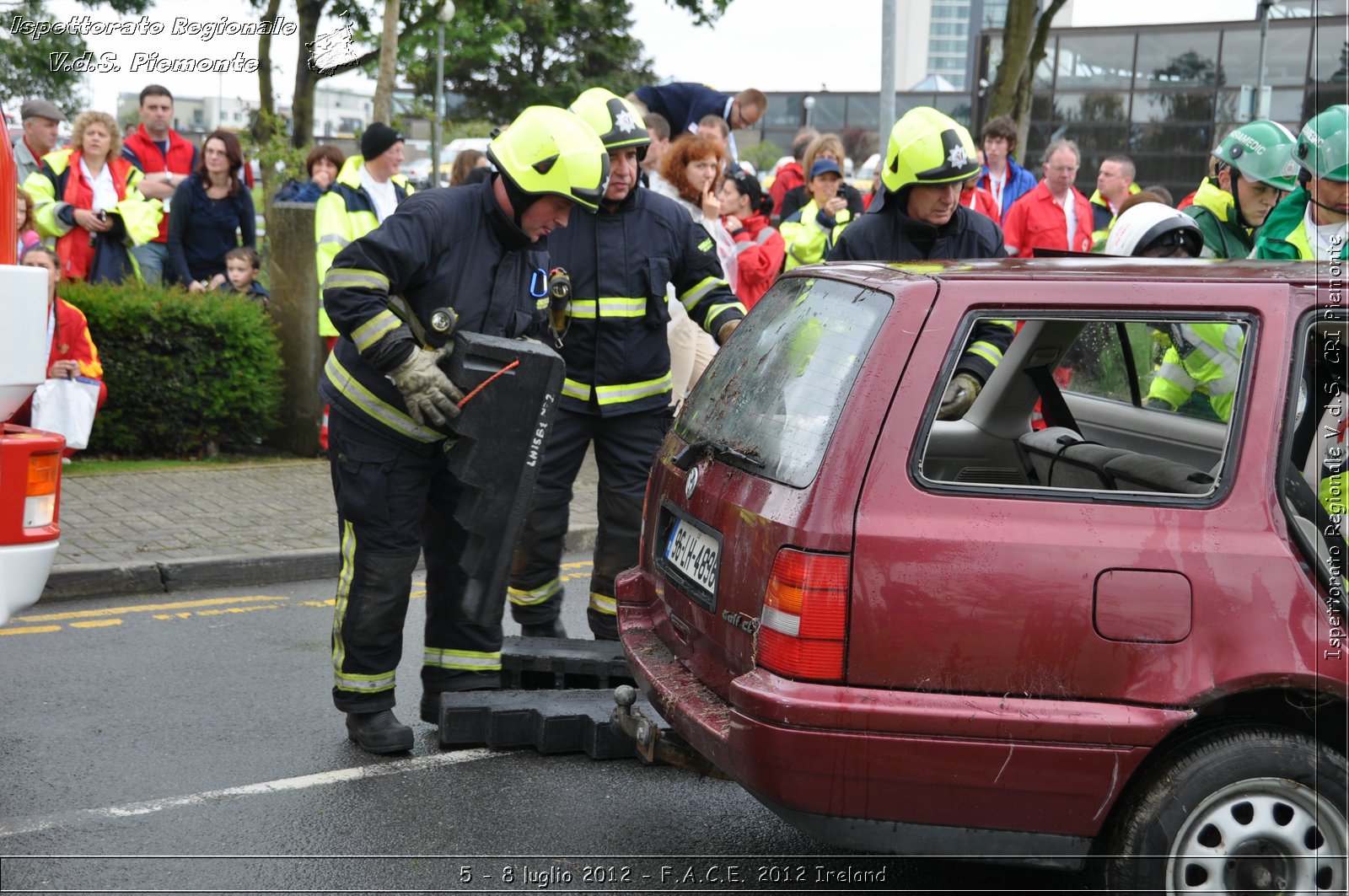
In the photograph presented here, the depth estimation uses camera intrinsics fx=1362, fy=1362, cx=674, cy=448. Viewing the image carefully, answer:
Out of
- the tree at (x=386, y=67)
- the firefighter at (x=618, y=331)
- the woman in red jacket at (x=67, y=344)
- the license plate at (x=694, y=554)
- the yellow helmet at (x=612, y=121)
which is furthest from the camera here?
the tree at (x=386, y=67)

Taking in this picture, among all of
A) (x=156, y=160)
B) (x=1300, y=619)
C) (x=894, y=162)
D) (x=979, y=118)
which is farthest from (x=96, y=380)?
(x=979, y=118)

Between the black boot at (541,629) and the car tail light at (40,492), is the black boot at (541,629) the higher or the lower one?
the lower one

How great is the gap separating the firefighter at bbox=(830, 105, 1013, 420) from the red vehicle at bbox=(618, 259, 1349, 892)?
5.80 ft

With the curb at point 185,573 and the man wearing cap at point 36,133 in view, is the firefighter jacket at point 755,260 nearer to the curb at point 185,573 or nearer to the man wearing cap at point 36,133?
the curb at point 185,573

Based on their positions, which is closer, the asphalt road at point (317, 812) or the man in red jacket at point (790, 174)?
the asphalt road at point (317, 812)

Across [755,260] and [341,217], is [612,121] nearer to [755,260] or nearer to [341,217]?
[755,260]

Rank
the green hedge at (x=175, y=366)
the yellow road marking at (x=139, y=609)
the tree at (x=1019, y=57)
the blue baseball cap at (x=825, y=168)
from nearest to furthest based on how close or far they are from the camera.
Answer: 1. the yellow road marking at (x=139, y=609)
2. the green hedge at (x=175, y=366)
3. the blue baseball cap at (x=825, y=168)
4. the tree at (x=1019, y=57)

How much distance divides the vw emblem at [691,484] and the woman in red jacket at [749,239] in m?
4.93

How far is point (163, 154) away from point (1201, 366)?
9139mm

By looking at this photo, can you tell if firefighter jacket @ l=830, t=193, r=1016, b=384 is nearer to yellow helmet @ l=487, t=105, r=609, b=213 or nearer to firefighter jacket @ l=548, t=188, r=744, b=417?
firefighter jacket @ l=548, t=188, r=744, b=417

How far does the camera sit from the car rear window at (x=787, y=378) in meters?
3.26

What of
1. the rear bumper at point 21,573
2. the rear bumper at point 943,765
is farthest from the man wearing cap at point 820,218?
the rear bumper at point 943,765

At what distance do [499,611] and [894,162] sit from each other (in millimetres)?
2228

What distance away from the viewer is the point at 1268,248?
543 cm
